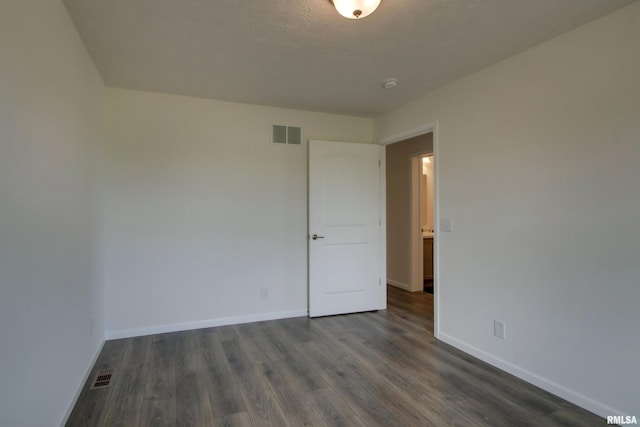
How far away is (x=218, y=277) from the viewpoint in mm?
3514

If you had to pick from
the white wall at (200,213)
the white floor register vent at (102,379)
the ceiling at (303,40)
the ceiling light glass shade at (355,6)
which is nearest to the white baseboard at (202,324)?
the white wall at (200,213)

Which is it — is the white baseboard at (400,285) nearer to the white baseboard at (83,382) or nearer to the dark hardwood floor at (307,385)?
the dark hardwood floor at (307,385)

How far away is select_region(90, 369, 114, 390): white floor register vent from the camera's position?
231cm

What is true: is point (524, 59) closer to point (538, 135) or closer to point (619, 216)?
point (538, 135)

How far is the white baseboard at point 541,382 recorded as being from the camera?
6.45ft

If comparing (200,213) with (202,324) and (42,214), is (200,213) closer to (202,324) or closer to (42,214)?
(202,324)

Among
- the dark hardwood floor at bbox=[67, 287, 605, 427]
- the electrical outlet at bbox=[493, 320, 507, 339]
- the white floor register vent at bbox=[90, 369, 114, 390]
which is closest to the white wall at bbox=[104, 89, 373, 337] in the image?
the dark hardwood floor at bbox=[67, 287, 605, 427]

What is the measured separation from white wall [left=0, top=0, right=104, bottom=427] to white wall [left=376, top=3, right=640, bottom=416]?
2.93 meters

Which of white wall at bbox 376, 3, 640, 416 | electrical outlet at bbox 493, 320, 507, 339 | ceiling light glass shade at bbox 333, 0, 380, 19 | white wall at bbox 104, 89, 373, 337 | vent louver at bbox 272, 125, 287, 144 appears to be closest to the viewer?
ceiling light glass shade at bbox 333, 0, 380, 19

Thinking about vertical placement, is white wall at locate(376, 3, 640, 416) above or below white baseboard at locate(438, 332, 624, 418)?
above

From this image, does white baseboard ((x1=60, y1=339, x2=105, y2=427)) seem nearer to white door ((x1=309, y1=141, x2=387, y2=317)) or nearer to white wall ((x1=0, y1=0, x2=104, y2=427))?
white wall ((x1=0, y1=0, x2=104, y2=427))

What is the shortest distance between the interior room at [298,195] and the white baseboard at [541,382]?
0.01m

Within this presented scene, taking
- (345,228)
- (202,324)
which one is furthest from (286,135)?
(202,324)

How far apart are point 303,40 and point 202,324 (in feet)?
9.49
